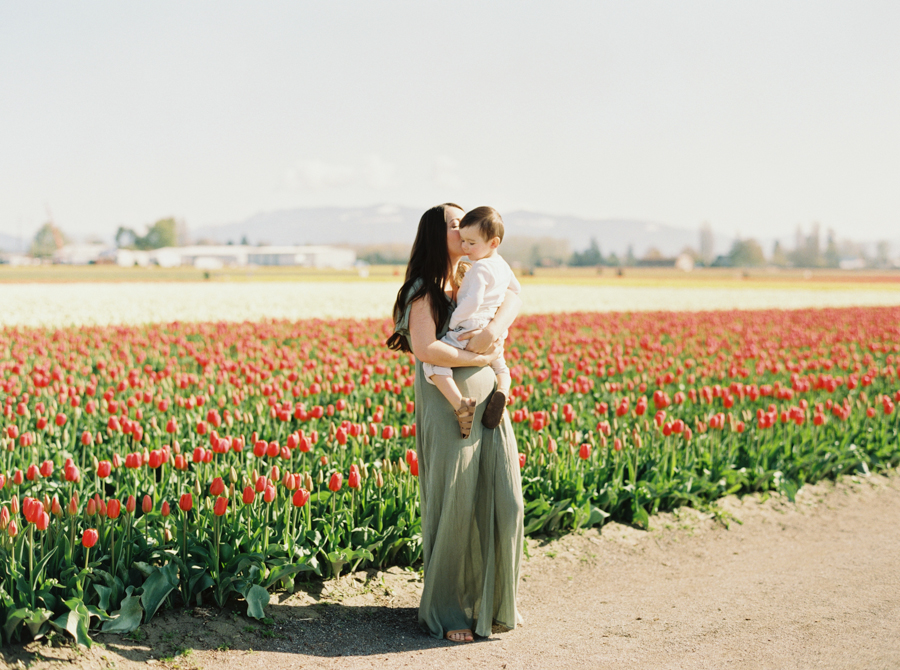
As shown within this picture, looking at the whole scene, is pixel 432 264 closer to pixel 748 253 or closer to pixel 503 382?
pixel 503 382

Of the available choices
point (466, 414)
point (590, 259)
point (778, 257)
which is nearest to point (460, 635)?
point (466, 414)

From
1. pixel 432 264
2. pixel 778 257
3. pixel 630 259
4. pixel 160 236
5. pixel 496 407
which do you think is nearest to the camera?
pixel 432 264

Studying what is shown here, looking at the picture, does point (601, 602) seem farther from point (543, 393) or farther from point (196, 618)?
point (543, 393)

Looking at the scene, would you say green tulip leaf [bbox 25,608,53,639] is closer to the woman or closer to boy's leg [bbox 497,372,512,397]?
the woman

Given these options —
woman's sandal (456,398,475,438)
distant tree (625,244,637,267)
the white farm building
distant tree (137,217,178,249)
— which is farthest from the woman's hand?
distant tree (137,217,178,249)

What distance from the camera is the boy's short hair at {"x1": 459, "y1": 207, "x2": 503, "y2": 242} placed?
3.89 meters

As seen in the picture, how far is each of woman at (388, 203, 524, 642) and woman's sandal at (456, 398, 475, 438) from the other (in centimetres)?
7

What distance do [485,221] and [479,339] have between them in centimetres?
62

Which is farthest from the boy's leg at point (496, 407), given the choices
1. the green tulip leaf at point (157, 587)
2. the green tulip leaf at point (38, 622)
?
the green tulip leaf at point (38, 622)

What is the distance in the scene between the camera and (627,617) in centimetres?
464

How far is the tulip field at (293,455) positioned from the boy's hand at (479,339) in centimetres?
130

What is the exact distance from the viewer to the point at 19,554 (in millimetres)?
4059

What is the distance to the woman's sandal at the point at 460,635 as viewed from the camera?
4230 mm

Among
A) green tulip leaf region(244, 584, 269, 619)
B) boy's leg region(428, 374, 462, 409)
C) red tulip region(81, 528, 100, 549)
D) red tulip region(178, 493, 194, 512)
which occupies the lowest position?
green tulip leaf region(244, 584, 269, 619)
